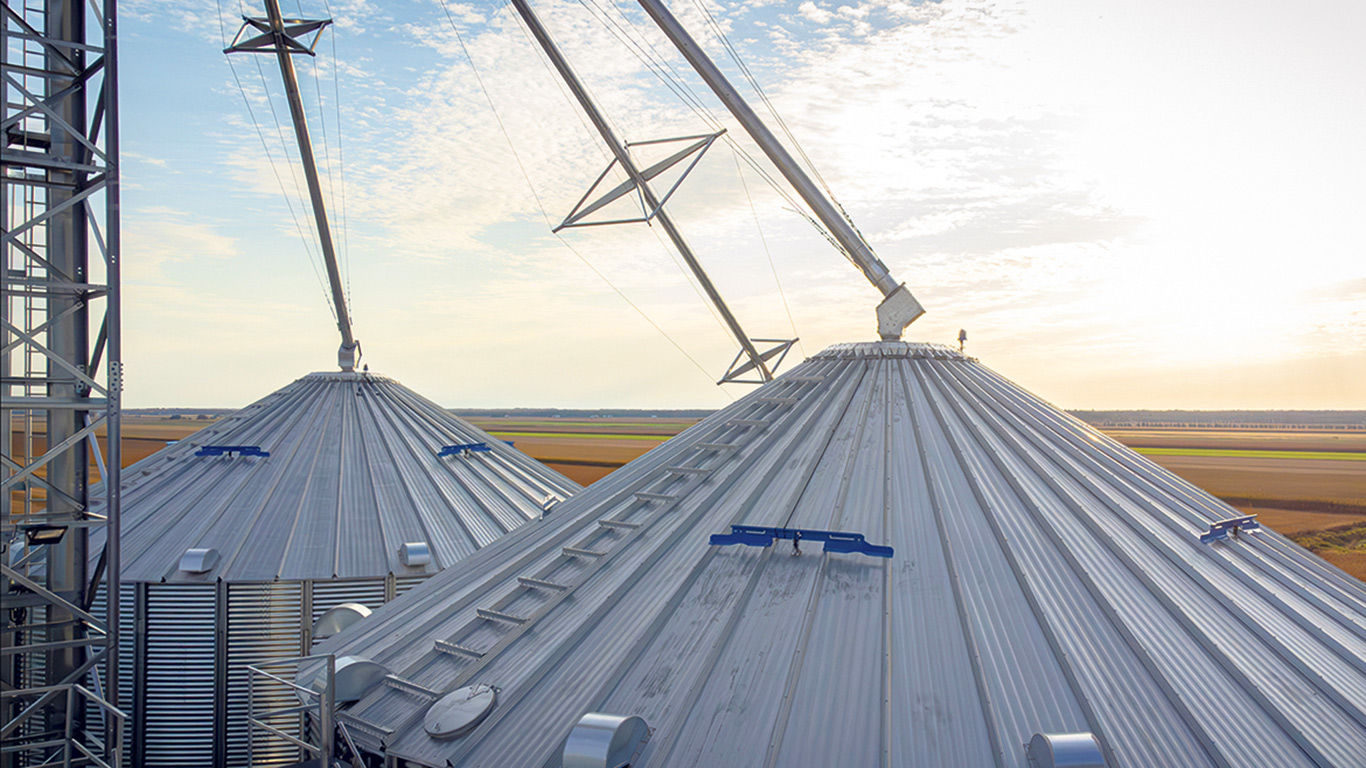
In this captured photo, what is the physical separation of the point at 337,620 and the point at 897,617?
39.0ft

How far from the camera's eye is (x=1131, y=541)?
13.1 meters

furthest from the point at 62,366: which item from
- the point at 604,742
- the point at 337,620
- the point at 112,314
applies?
the point at 604,742

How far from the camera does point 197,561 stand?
21.8 meters

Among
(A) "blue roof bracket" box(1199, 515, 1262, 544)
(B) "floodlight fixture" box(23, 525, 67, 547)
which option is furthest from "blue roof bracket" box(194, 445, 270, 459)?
(A) "blue roof bracket" box(1199, 515, 1262, 544)

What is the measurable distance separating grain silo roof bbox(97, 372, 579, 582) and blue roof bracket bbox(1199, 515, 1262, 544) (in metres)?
19.0

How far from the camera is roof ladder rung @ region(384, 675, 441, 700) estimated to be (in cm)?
1203

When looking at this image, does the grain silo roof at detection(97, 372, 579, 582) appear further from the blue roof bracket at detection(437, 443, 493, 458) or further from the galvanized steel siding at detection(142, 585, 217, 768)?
the galvanized steel siding at detection(142, 585, 217, 768)

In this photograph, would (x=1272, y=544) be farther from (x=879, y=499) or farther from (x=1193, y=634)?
(x=879, y=499)

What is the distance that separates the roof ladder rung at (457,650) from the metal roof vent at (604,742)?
128 inches

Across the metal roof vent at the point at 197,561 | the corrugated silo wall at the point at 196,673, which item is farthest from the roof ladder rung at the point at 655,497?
the metal roof vent at the point at 197,561

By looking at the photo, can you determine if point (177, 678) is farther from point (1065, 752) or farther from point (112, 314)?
point (1065, 752)

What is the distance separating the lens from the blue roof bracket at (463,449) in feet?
95.1

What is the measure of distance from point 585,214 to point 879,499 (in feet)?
45.2

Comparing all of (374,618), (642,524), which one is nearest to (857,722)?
(642,524)
